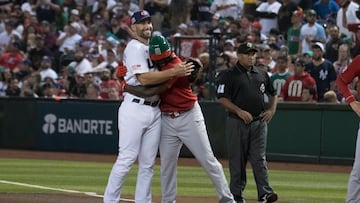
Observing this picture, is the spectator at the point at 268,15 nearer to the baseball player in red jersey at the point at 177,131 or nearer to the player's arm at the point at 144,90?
the baseball player in red jersey at the point at 177,131

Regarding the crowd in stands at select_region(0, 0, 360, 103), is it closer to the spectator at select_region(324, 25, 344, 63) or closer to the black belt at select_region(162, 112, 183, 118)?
the spectator at select_region(324, 25, 344, 63)

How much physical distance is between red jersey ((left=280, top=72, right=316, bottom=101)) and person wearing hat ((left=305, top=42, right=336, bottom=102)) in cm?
24

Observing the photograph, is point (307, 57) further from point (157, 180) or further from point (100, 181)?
point (100, 181)

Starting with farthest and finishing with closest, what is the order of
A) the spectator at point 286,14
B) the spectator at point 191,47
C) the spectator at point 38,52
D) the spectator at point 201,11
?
the spectator at point 38,52 < the spectator at point 201,11 < the spectator at point 286,14 < the spectator at point 191,47

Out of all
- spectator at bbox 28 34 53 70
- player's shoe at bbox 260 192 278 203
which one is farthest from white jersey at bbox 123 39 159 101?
spectator at bbox 28 34 53 70

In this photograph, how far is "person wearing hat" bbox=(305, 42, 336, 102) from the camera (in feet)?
61.0

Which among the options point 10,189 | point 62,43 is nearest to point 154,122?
point 10,189

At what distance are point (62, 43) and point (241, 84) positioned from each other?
1436 cm

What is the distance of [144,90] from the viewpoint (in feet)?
30.7

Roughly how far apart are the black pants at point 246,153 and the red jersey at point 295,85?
7246 mm

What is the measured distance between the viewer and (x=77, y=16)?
2555cm

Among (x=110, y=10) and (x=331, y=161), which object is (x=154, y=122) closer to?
(x=331, y=161)

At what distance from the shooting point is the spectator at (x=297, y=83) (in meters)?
18.3

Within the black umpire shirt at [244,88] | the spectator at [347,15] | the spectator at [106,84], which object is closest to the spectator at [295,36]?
the spectator at [347,15]
